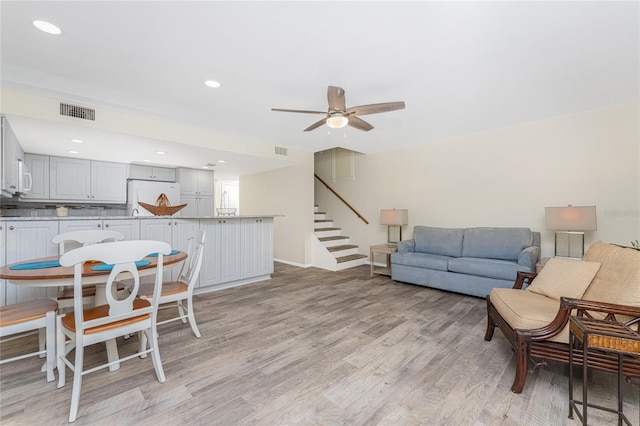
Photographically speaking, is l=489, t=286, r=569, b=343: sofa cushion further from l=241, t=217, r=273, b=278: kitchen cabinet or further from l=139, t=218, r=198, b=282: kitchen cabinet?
l=139, t=218, r=198, b=282: kitchen cabinet

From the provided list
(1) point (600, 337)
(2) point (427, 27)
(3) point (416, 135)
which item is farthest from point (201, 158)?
(1) point (600, 337)

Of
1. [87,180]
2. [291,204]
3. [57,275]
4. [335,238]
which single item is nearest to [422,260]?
[335,238]

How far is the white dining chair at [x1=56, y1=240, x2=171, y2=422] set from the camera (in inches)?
61.4

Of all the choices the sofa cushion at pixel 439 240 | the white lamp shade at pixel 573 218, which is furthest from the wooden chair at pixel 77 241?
the white lamp shade at pixel 573 218

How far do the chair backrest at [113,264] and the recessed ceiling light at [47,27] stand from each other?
1785 mm

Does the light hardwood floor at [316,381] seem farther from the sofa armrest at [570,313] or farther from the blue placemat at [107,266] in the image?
the blue placemat at [107,266]

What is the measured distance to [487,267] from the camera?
3.61 m

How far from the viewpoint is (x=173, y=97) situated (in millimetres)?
3180

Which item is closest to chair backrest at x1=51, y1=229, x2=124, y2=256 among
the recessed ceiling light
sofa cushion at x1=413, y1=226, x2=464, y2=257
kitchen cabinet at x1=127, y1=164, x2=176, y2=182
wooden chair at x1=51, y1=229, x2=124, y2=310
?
wooden chair at x1=51, y1=229, x2=124, y2=310

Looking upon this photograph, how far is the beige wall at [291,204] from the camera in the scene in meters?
5.83

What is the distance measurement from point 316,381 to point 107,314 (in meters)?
1.52

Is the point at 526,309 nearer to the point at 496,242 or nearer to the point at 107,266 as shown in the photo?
the point at 496,242

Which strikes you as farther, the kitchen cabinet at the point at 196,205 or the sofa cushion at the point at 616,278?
the kitchen cabinet at the point at 196,205

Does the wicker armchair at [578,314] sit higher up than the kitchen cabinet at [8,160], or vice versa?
the kitchen cabinet at [8,160]
